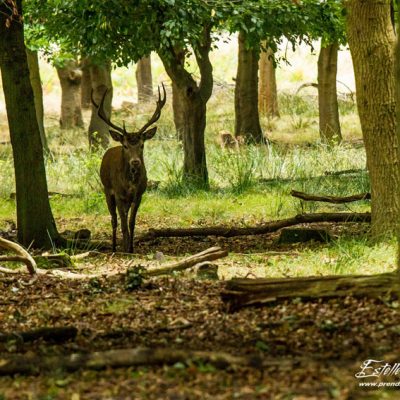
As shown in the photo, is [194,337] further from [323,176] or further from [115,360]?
[323,176]

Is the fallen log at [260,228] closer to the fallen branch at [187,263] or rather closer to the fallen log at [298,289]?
the fallen branch at [187,263]

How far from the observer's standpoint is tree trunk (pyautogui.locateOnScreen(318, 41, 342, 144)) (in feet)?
75.9

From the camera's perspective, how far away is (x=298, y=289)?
23.3ft

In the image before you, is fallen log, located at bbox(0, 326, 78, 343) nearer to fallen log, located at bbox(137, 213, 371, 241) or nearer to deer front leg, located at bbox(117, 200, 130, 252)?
deer front leg, located at bbox(117, 200, 130, 252)

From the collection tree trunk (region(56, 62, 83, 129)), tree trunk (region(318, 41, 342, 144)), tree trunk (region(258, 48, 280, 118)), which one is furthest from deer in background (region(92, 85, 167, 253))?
tree trunk (region(258, 48, 280, 118))

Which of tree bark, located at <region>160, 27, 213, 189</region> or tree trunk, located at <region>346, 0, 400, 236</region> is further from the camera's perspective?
tree bark, located at <region>160, 27, 213, 189</region>

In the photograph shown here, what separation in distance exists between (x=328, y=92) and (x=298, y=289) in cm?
1720

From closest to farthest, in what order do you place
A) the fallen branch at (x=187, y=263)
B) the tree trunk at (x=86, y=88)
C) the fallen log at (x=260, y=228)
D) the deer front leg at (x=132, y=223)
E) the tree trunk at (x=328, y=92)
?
the fallen branch at (x=187, y=263)
the deer front leg at (x=132, y=223)
the fallen log at (x=260, y=228)
the tree trunk at (x=328, y=92)
the tree trunk at (x=86, y=88)

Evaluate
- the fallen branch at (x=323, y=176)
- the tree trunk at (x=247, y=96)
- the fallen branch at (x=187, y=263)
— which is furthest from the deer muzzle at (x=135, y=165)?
the tree trunk at (x=247, y=96)

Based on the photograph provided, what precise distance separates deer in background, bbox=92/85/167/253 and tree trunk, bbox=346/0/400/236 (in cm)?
311

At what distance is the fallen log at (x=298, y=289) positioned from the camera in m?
7.03

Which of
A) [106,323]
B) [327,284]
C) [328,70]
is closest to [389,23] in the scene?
[327,284]

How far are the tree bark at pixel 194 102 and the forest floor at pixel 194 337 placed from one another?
28.8 feet

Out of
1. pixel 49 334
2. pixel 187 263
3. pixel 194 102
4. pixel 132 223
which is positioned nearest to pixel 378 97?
pixel 187 263
